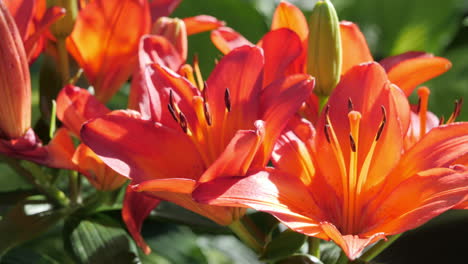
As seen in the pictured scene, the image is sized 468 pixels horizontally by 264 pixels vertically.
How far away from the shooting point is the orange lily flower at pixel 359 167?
35 cm

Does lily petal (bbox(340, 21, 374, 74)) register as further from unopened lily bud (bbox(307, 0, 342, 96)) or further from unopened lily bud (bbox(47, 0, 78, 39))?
unopened lily bud (bbox(47, 0, 78, 39))

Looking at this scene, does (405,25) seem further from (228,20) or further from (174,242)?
(174,242)

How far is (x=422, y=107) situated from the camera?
16.5 inches

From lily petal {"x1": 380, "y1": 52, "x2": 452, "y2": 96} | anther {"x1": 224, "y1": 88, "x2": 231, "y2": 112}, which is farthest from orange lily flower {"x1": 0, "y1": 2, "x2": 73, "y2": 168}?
lily petal {"x1": 380, "y1": 52, "x2": 452, "y2": 96}

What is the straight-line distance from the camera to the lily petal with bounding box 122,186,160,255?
0.39m

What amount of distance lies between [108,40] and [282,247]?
196mm

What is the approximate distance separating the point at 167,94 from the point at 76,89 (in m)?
0.06

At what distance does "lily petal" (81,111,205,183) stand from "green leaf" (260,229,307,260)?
6 centimetres

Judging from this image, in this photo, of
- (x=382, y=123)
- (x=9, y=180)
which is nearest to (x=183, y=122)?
(x=382, y=123)

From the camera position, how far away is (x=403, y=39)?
84cm

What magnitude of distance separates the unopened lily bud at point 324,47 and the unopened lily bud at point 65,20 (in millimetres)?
171

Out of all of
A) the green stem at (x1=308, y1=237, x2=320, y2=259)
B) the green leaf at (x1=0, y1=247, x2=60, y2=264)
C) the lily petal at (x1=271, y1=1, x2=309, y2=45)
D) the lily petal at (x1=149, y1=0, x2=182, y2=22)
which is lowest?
the green leaf at (x1=0, y1=247, x2=60, y2=264)

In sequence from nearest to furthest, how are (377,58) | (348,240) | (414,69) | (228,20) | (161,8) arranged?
(348,240) → (414,69) → (161,8) → (228,20) → (377,58)

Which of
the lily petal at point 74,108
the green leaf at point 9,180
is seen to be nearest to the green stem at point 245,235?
the lily petal at point 74,108
